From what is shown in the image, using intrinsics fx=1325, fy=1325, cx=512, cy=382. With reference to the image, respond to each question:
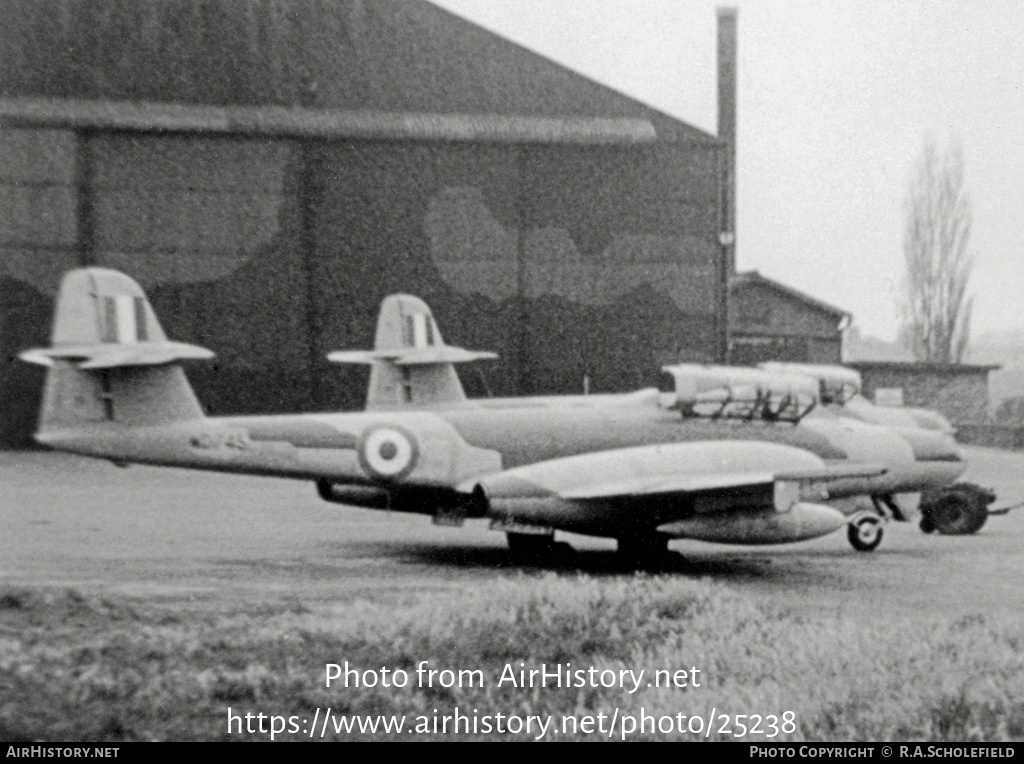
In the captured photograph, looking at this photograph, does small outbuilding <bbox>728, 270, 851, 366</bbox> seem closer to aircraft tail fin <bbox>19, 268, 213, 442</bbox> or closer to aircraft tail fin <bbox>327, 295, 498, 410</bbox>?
aircraft tail fin <bbox>327, 295, 498, 410</bbox>

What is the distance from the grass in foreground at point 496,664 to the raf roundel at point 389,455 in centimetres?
478

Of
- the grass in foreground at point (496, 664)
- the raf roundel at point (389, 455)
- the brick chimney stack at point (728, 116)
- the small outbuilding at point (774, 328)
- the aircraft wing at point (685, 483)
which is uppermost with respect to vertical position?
the brick chimney stack at point (728, 116)

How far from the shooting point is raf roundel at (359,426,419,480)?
46.3ft

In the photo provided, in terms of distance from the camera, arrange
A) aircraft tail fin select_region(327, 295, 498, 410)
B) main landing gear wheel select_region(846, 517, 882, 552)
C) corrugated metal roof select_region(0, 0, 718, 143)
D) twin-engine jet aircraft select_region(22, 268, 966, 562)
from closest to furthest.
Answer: twin-engine jet aircraft select_region(22, 268, 966, 562) < corrugated metal roof select_region(0, 0, 718, 143) < main landing gear wheel select_region(846, 517, 882, 552) < aircraft tail fin select_region(327, 295, 498, 410)

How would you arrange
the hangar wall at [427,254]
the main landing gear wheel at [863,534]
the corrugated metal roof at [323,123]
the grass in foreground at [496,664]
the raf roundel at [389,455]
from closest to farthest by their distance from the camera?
the grass in foreground at [496,664] < the raf roundel at [389,455] < the main landing gear wheel at [863,534] < the corrugated metal roof at [323,123] < the hangar wall at [427,254]

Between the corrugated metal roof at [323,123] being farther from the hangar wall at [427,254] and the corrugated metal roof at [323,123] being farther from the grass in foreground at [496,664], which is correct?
the grass in foreground at [496,664]

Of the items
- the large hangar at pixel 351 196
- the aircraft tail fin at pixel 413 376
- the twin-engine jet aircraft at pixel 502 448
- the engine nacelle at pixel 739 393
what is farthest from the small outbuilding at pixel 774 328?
the twin-engine jet aircraft at pixel 502 448

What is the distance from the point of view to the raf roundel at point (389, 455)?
1410 centimetres

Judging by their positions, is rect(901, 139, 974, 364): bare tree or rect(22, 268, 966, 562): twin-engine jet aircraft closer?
rect(901, 139, 974, 364): bare tree

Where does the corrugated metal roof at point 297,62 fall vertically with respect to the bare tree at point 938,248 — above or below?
above

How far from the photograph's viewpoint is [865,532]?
16.2 meters

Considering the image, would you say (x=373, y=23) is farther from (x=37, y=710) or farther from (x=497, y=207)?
(x=37, y=710)

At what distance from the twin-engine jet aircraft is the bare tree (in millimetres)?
1842

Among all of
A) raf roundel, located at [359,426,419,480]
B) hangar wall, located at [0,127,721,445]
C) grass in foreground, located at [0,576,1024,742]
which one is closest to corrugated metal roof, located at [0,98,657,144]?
hangar wall, located at [0,127,721,445]
